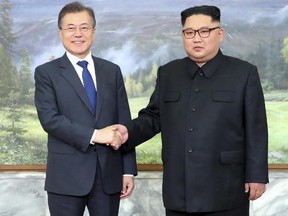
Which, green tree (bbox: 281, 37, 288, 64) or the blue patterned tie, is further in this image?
green tree (bbox: 281, 37, 288, 64)

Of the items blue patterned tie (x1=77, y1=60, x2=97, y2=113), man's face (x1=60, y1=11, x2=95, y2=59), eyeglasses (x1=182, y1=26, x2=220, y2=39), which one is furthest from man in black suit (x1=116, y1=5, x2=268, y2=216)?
man's face (x1=60, y1=11, x2=95, y2=59)

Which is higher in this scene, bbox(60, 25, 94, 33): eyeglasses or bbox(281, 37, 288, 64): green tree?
bbox(60, 25, 94, 33): eyeglasses

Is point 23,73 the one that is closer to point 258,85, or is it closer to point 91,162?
point 91,162

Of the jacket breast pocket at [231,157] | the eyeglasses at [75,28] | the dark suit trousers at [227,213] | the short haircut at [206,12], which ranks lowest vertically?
the dark suit trousers at [227,213]

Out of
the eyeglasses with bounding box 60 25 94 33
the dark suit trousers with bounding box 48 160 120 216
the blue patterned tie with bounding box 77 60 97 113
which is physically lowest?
the dark suit trousers with bounding box 48 160 120 216

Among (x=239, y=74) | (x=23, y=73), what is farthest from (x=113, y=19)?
(x=239, y=74)

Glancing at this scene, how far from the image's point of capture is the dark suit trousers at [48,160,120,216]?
2258 mm

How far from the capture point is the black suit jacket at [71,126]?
2221 millimetres

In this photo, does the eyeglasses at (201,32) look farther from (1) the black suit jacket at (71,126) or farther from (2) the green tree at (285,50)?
(2) the green tree at (285,50)

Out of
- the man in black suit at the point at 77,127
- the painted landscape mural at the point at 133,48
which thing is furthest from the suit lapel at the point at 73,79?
the painted landscape mural at the point at 133,48

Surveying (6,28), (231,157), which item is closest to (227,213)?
(231,157)

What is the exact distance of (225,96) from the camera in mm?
2225

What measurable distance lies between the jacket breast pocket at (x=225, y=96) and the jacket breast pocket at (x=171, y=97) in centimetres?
16

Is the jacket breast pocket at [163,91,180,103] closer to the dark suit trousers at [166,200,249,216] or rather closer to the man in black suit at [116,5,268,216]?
the man in black suit at [116,5,268,216]
